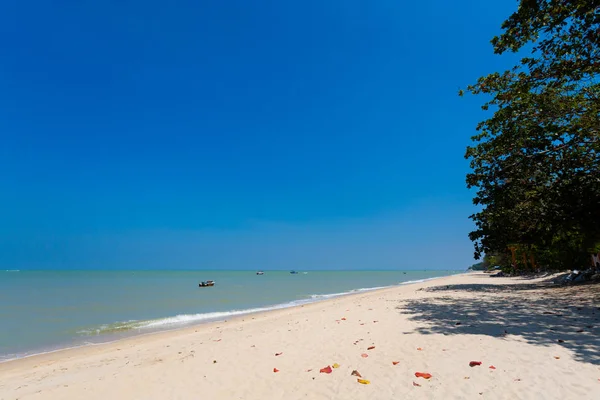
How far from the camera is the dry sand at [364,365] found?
527cm

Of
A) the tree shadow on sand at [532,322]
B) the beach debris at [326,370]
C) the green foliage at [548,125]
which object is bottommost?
the tree shadow on sand at [532,322]

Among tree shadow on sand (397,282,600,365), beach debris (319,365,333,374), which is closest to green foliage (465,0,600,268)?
tree shadow on sand (397,282,600,365)

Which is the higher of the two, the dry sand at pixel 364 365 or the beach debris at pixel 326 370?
the beach debris at pixel 326 370

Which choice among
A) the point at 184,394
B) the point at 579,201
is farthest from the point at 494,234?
the point at 184,394

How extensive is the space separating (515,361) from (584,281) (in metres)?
22.5

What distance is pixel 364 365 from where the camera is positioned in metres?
6.49

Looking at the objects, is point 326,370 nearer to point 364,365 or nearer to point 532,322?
point 364,365

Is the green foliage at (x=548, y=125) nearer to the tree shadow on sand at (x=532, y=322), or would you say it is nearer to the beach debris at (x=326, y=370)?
the tree shadow on sand at (x=532, y=322)

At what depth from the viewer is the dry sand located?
5266mm

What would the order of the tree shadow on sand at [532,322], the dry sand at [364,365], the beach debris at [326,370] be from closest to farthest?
1. the dry sand at [364,365]
2. the beach debris at [326,370]
3. the tree shadow on sand at [532,322]

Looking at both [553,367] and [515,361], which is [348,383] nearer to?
[515,361]

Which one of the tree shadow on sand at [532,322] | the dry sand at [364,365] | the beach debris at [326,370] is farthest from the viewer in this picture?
the tree shadow on sand at [532,322]

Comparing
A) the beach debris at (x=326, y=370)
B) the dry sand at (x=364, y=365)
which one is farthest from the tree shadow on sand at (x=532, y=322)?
the beach debris at (x=326, y=370)

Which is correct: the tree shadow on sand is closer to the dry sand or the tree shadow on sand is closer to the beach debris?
the dry sand
